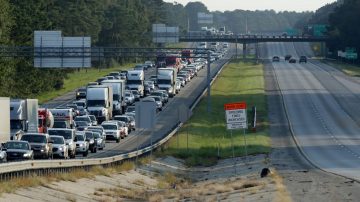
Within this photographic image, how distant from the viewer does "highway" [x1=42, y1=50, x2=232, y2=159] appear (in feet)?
238

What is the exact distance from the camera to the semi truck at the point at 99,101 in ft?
293

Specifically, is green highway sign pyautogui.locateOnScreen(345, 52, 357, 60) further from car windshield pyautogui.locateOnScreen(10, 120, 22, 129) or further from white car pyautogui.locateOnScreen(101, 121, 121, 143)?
car windshield pyautogui.locateOnScreen(10, 120, 22, 129)

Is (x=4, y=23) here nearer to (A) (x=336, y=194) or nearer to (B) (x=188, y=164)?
(B) (x=188, y=164)

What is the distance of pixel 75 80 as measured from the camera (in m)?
153

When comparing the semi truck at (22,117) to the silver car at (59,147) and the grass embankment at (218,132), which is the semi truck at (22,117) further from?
the grass embankment at (218,132)

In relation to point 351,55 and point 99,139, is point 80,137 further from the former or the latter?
point 351,55

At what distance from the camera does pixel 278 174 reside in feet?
171

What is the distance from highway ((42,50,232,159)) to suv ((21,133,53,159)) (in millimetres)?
7067

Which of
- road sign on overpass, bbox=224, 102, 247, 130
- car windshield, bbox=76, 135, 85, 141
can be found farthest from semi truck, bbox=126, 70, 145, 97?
road sign on overpass, bbox=224, 102, 247, 130


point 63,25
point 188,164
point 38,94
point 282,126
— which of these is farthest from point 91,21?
point 188,164

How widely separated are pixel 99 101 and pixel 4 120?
31.8 m

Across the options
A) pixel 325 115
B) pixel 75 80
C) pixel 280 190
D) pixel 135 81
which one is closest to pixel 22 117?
pixel 280 190

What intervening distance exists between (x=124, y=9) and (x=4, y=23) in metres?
95.9

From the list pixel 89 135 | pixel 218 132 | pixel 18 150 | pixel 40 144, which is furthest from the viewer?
pixel 218 132
